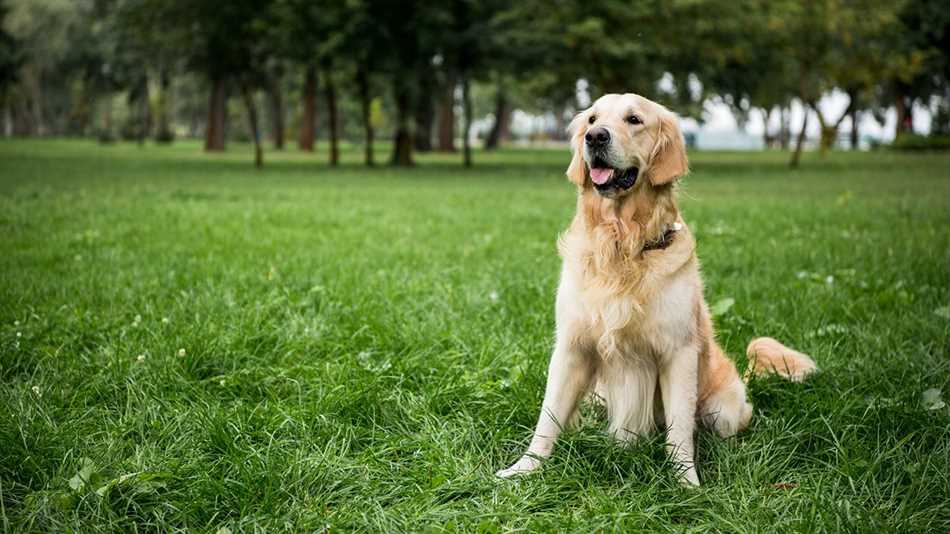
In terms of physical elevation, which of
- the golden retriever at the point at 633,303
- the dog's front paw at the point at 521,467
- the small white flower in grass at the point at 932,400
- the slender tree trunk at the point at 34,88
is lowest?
the dog's front paw at the point at 521,467

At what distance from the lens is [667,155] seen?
286cm

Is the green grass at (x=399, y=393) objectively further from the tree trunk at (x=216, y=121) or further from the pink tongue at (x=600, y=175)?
the tree trunk at (x=216, y=121)

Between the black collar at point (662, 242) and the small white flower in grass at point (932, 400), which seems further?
the small white flower in grass at point (932, 400)

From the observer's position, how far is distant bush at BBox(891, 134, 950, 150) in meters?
36.7

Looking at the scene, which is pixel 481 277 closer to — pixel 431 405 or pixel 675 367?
pixel 431 405

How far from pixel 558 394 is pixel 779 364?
1294mm

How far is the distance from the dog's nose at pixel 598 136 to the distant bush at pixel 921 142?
40.9m

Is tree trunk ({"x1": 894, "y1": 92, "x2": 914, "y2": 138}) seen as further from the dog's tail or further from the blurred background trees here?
the dog's tail

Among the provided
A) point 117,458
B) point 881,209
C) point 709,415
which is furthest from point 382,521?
point 881,209

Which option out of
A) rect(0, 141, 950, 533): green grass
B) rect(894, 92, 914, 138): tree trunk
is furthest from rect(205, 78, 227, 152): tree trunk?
rect(894, 92, 914, 138): tree trunk

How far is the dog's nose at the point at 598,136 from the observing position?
2.76m

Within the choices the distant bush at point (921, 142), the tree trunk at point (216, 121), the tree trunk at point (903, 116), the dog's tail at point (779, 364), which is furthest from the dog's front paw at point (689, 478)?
the tree trunk at point (903, 116)

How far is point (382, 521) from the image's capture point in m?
2.32

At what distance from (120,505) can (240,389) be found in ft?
3.64
